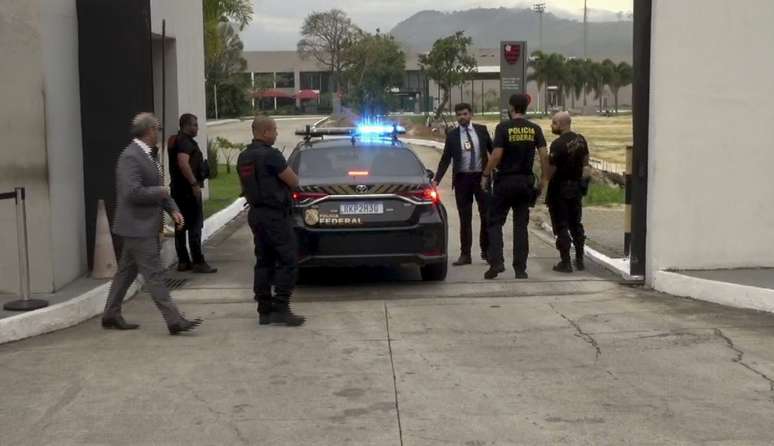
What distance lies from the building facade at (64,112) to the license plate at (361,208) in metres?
2.46

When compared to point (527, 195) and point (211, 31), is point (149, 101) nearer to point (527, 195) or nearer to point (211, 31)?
point (527, 195)

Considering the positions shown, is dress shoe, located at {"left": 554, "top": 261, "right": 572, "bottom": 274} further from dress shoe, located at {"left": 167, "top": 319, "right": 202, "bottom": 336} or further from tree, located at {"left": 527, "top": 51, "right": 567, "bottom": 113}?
tree, located at {"left": 527, "top": 51, "right": 567, "bottom": 113}

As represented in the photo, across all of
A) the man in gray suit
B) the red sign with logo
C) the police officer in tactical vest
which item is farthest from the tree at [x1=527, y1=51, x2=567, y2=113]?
the man in gray suit

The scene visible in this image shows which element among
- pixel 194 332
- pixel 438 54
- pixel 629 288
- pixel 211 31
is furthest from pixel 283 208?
pixel 438 54

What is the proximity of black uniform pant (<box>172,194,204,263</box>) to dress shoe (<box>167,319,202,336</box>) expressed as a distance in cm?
288

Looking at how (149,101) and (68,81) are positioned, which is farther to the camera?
(149,101)

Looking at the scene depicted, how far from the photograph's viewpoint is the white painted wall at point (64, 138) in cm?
884

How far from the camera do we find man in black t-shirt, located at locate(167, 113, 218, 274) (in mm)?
10477

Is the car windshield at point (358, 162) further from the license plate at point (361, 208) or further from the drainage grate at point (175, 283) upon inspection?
the drainage grate at point (175, 283)

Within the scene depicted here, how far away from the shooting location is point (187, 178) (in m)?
10.5

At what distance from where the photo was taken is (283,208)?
26.1 feet

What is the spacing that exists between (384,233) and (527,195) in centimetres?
161

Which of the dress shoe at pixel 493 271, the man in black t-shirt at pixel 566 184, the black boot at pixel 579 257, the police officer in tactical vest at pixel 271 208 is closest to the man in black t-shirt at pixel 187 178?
the police officer in tactical vest at pixel 271 208

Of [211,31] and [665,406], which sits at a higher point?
[211,31]
